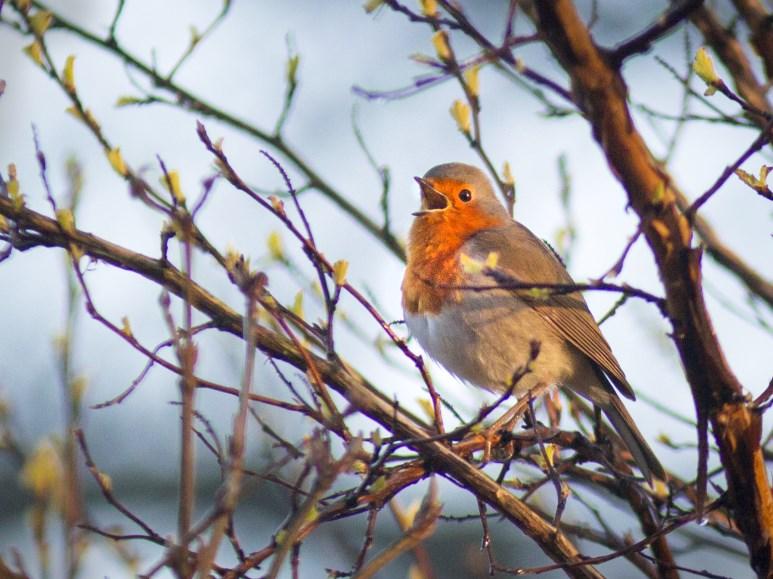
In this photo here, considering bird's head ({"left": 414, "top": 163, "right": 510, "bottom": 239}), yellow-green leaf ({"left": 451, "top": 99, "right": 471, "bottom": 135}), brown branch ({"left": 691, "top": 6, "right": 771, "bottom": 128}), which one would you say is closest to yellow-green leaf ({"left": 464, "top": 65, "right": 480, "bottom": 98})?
yellow-green leaf ({"left": 451, "top": 99, "right": 471, "bottom": 135})

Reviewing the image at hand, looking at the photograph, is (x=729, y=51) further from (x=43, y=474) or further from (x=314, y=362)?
(x=43, y=474)

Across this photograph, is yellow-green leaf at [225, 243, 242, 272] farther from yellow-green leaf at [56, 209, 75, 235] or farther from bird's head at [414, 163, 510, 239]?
bird's head at [414, 163, 510, 239]

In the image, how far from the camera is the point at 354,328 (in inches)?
159

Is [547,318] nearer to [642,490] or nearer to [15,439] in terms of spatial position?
[642,490]

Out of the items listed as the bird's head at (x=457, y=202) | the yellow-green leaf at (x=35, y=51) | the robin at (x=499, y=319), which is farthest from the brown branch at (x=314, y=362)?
the bird's head at (x=457, y=202)

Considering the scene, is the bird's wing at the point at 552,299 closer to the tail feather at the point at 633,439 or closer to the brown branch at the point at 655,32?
the tail feather at the point at 633,439

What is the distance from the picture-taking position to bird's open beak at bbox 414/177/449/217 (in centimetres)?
508

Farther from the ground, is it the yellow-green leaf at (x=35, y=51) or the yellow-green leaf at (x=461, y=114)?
the yellow-green leaf at (x=35, y=51)

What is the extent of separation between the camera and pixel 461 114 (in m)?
3.64

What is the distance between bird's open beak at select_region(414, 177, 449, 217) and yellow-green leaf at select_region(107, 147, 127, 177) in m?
2.19

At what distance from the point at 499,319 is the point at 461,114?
3.71 ft

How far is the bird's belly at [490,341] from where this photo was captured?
442 centimetres

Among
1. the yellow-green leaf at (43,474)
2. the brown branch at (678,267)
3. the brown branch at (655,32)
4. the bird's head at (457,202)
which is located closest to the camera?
the brown branch at (655,32)

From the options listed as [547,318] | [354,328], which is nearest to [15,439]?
[354,328]
